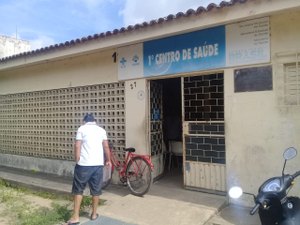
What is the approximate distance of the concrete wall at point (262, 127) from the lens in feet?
17.3

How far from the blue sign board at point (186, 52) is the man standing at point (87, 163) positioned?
2140mm

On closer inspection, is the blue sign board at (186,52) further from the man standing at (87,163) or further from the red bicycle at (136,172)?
the man standing at (87,163)

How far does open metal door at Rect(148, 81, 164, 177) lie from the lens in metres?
7.27


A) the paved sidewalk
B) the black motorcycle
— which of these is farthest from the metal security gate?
the black motorcycle

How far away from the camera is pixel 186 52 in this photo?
20.9 ft

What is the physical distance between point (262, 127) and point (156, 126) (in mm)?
2653

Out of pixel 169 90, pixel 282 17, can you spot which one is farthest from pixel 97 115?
pixel 282 17

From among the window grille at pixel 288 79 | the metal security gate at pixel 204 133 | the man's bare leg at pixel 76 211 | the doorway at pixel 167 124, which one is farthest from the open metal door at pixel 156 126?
the window grille at pixel 288 79

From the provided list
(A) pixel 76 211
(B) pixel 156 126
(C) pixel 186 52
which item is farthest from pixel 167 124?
(A) pixel 76 211

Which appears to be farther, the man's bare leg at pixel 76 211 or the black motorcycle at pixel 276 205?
the man's bare leg at pixel 76 211

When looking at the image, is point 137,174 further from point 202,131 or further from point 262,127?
point 262,127

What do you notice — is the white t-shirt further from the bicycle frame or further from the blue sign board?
the blue sign board

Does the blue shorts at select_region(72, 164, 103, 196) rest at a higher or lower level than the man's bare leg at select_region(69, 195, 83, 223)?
higher

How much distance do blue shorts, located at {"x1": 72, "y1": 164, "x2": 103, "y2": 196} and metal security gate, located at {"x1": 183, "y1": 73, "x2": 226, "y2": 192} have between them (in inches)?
82.4
